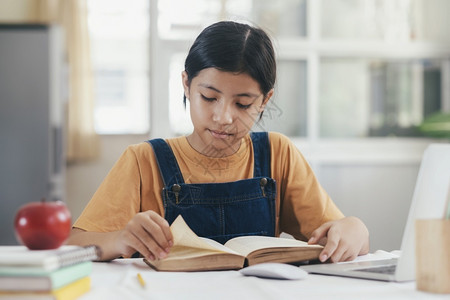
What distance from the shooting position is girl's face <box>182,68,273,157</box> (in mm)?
1310

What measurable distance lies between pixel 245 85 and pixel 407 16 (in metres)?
2.11

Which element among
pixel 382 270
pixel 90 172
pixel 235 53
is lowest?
pixel 90 172

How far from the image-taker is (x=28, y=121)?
3.04 metres

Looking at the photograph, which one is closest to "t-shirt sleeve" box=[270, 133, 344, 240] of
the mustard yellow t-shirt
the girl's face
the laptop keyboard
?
the mustard yellow t-shirt

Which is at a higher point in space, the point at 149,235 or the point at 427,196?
the point at 427,196

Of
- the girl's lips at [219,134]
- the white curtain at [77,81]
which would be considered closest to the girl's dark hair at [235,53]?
the girl's lips at [219,134]

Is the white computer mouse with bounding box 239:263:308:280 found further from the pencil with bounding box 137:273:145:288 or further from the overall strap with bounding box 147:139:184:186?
the overall strap with bounding box 147:139:184:186

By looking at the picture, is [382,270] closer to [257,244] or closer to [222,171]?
[257,244]

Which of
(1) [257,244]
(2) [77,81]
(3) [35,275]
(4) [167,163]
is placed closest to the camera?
(3) [35,275]

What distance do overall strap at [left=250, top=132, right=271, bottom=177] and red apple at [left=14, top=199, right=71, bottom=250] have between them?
2.31 ft

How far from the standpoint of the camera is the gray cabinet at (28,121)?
302cm

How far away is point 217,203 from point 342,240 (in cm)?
34

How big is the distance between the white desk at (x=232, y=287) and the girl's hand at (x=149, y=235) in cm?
5

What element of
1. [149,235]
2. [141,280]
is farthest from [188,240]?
[141,280]
